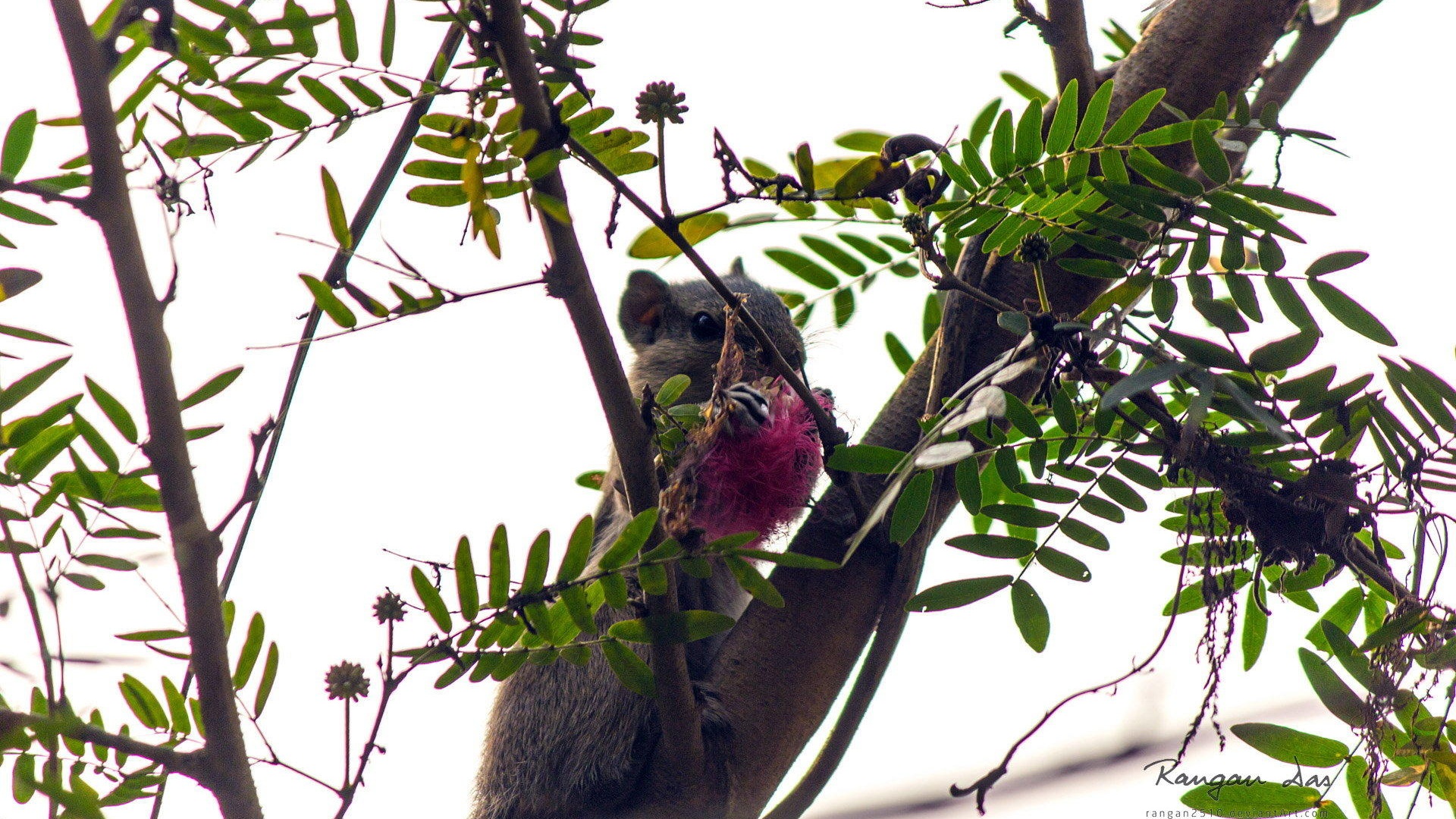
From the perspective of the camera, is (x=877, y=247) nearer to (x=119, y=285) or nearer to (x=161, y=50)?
(x=161, y=50)

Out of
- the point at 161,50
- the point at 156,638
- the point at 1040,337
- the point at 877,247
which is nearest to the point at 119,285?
the point at 161,50

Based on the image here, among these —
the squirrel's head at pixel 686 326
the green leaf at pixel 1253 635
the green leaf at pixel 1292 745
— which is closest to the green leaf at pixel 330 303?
the green leaf at pixel 1292 745

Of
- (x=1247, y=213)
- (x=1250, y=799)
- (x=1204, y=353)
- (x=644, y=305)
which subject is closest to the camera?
(x=1204, y=353)

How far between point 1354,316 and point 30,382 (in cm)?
278

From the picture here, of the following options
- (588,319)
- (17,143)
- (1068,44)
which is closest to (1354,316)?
(1068,44)

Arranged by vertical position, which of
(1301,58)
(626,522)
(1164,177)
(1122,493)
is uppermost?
(1301,58)

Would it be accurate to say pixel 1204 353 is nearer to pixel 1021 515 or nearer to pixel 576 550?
pixel 1021 515

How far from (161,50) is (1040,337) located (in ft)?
5.93

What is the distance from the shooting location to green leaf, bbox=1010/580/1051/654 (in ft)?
8.71

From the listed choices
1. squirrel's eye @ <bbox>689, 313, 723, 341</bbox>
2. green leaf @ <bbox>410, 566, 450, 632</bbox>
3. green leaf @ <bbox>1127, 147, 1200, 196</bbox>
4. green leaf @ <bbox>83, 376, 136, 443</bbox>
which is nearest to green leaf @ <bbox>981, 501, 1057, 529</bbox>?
green leaf @ <bbox>1127, 147, 1200, 196</bbox>

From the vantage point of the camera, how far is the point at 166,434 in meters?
1.83

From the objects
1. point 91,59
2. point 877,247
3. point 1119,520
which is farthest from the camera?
point 877,247

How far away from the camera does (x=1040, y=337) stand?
219 cm

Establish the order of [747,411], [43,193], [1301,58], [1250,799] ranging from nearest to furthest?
1. [43,193]
2. [1250,799]
3. [747,411]
4. [1301,58]
